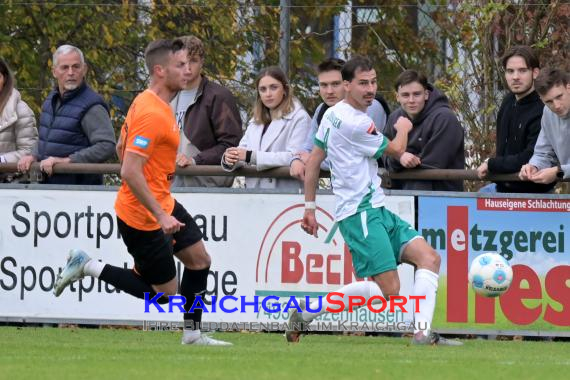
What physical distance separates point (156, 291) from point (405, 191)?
2724mm

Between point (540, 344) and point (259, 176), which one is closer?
point (540, 344)

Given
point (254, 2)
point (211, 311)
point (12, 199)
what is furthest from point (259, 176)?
point (254, 2)

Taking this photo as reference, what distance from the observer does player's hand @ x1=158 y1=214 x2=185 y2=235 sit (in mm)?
9938

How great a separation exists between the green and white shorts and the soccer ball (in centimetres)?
62

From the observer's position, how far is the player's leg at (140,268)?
34.4ft

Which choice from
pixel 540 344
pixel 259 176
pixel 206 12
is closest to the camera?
pixel 540 344

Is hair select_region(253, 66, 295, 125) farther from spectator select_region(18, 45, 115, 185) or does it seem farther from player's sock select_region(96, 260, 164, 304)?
player's sock select_region(96, 260, 164, 304)

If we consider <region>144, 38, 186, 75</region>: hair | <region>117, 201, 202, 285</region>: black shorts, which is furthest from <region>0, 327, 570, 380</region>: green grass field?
<region>144, 38, 186, 75</region>: hair

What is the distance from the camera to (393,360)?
9719 millimetres

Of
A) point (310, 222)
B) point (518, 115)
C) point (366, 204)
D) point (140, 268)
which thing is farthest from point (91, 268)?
point (518, 115)

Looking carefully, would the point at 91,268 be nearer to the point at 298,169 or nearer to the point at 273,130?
the point at 298,169

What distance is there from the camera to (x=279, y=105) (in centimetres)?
1282

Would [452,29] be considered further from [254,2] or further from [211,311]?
[211,311]

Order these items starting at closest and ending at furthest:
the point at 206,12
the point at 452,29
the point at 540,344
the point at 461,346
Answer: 1. the point at 461,346
2. the point at 540,344
3. the point at 452,29
4. the point at 206,12
